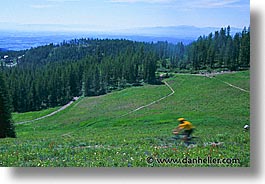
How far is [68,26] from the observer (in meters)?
6.93

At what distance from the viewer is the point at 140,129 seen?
6.76 meters

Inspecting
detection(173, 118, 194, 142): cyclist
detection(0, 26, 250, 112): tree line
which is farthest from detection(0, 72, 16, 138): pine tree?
detection(173, 118, 194, 142): cyclist

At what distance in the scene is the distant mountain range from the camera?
6750 millimetres

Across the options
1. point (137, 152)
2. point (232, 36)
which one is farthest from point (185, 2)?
point (137, 152)

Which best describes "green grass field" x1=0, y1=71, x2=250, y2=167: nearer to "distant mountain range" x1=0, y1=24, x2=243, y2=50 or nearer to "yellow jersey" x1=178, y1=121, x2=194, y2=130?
"yellow jersey" x1=178, y1=121, x2=194, y2=130

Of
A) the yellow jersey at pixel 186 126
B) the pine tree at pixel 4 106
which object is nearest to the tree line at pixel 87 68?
the pine tree at pixel 4 106

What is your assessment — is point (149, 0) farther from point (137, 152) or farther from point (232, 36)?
point (137, 152)

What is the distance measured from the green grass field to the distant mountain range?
0.64 m

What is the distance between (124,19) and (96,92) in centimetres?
118

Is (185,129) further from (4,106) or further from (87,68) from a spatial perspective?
(4,106)

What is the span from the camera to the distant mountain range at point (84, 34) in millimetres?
6750

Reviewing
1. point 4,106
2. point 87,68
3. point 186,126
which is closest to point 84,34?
point 87,68

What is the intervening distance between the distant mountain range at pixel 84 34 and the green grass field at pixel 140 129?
640 mm

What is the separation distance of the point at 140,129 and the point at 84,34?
1.66 metres
